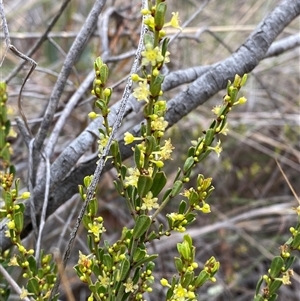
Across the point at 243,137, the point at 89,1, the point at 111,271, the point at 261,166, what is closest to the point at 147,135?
the point at 111,271

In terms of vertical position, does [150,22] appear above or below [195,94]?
above

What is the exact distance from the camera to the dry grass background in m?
1.48

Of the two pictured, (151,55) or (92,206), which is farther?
(92,206)

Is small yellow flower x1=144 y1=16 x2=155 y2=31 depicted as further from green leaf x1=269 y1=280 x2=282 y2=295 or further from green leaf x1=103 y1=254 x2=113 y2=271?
green leaf x1=269 y1=280 x2=282 y2=295

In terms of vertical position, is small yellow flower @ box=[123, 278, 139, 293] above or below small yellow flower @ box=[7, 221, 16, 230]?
below

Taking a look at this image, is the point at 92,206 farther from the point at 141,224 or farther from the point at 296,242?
the point at 296,242

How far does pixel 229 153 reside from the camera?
1.92 m

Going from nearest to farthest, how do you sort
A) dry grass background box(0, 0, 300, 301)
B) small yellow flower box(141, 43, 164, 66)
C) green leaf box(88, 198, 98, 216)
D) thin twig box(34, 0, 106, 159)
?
small yellow flower box(141, 43, 164, 66), green leaf box(88, 198, 98, 216), thin twig box(34, 0, 106, 159), dry grass background box(0, 0, 300, 301)

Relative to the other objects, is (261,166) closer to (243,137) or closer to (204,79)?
(243,137)

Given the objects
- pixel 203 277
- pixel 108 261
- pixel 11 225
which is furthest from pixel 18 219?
pixel 203 277

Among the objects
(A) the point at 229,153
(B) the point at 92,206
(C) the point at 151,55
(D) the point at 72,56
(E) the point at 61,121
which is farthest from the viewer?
(A) the point at 229,153

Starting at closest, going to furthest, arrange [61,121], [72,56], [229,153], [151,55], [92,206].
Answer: [151,55] < [92,206] < [72,56] < [61,121] < [229,153]

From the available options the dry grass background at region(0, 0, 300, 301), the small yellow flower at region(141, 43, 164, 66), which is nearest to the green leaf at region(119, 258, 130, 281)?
the small yellow flower at region(141, 43, 164, 66)

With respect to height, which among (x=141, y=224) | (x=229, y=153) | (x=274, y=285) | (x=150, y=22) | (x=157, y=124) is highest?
(x=150, y=22)
